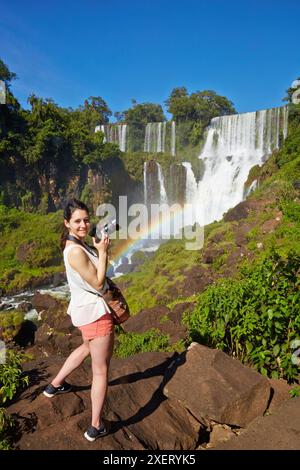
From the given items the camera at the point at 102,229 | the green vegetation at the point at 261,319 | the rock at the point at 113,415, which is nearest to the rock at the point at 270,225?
the green vegetation at the point at 261,319

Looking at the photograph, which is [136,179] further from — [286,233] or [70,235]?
[70,235]

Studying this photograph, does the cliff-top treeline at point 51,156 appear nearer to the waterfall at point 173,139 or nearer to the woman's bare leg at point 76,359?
the waterfall at point 173,139

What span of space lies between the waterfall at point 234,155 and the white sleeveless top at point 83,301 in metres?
26.5

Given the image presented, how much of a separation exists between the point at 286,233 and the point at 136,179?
25.9 m

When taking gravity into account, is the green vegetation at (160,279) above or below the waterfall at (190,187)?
below

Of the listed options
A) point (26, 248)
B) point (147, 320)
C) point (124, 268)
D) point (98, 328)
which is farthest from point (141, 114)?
point (98, 328)

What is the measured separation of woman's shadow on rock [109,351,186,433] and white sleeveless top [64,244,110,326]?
3.55 feet

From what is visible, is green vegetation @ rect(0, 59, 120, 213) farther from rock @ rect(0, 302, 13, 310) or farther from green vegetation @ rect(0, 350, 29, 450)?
green vegetation @ rect(0, 350, 29, 450)

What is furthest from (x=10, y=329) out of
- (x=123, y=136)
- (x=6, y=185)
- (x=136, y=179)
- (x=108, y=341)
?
(x=123, y=136)

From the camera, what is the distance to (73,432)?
9.30ft

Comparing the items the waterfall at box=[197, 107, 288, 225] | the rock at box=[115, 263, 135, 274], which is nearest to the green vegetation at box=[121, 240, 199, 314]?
the rock at box=[115, 263, 135, 274]

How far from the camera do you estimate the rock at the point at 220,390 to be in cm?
333

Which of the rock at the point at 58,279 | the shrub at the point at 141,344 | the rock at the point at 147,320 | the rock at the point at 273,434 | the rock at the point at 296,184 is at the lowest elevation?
the rock at the point at 58,279

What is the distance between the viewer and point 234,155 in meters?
30.6
